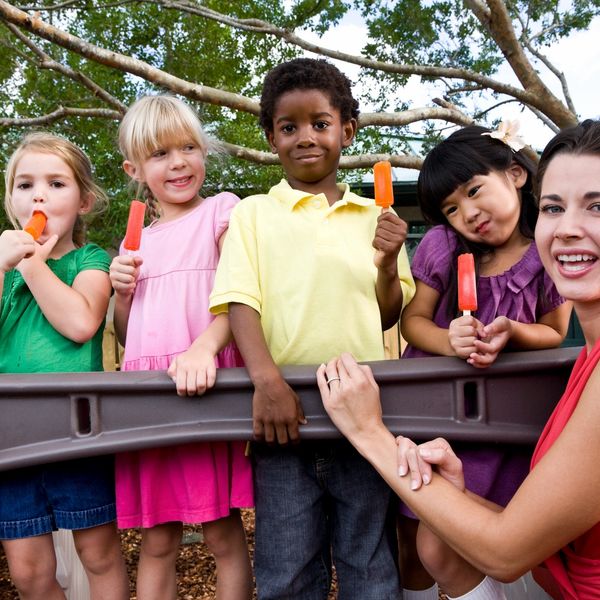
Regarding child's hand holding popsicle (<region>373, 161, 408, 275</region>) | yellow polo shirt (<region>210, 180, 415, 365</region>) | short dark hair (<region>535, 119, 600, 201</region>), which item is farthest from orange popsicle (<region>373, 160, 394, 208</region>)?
short dark hair (<region>535, 119, 600, 201</region>)

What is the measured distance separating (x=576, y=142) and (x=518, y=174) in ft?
2.31

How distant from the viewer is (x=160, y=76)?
464 centimetres

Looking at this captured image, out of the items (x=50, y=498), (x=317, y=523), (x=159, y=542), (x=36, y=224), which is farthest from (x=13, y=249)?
(x=317, y=523)

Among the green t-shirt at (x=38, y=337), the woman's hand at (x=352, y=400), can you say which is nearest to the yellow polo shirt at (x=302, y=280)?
the woman's hand at (x=352, y=400)

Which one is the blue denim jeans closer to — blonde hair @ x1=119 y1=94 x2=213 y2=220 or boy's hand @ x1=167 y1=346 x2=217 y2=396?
boy's hand @ x1=167 y1=346 x2=217 y2=396

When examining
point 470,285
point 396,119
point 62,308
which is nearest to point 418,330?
point 470,285

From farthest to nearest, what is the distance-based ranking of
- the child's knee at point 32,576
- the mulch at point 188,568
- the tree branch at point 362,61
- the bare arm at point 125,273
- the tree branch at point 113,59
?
the tree branch at point 362,61 < the tree branch at point 113,59 < the mulch at point 188,568 < the bare arm at point 125,273 < the child's knee at point 32,576

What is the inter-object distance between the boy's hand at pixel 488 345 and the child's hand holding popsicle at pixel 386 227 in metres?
0.34

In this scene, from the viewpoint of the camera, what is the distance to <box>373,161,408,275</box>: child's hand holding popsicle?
1.75 m

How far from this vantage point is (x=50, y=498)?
182 cm

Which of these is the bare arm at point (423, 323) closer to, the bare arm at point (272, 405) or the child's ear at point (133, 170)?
the bare arm at point (272, 405)

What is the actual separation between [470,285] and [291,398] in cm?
52

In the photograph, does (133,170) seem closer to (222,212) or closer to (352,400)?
(222,212)

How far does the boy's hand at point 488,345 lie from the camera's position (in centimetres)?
153
